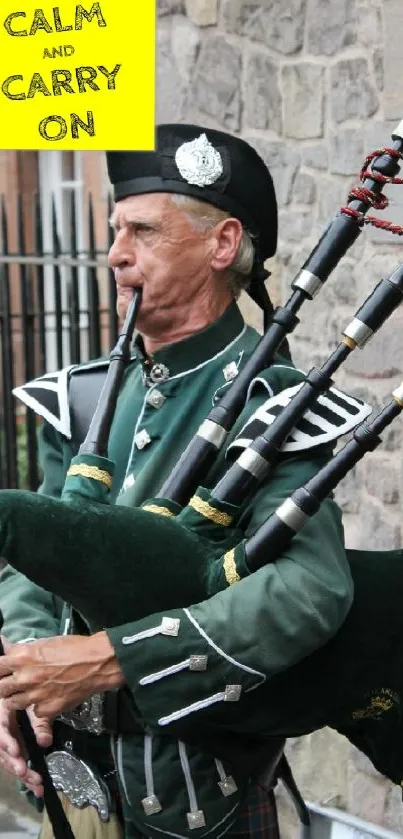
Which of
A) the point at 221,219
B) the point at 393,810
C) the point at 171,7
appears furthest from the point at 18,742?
the point at 171,7

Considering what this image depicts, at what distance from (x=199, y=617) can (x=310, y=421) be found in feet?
1.21

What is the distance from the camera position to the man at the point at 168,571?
2363mm

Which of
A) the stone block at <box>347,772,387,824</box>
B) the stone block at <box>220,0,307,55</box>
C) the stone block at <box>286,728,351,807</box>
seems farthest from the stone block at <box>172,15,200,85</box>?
the stone block at <box>347,772,387,824</box>

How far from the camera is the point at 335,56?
4.80 m

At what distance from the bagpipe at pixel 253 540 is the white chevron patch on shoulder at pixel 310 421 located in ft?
0.08

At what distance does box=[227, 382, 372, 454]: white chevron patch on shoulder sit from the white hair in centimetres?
41

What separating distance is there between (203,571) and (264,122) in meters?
2.98

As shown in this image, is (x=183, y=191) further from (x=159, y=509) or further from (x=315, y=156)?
(x=315, y=156)

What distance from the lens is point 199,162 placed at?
2.72 meters

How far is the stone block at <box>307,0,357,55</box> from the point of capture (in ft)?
15.5

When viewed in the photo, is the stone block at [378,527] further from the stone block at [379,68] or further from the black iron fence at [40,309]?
the black iron fence at [40,309]

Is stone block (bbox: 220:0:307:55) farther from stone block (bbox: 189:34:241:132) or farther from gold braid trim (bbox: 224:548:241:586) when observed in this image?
gold braid trim (bbox: 224:548:241:586)

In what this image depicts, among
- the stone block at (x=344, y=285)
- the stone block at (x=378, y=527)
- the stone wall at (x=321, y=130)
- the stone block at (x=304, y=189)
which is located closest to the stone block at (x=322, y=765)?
the stone wall at (x=321, y=130)

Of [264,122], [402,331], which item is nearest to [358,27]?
[264,122]
